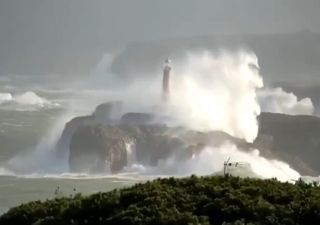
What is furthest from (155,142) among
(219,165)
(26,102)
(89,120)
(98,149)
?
A: (26,102)

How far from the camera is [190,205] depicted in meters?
9.94

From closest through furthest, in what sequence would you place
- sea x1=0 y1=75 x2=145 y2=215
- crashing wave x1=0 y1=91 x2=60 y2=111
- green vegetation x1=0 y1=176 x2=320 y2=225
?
green vegetation x1=0 y1=176 x2=320 y2=225 < sea x1=0 y1=75 x2=145 y2=215 < crashing wave x1=0 y1=91 x2=60 y2=111

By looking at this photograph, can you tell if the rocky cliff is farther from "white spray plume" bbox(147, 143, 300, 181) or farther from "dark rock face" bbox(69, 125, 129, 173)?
"white spray plume" bbox(147, 143, 300, 181)

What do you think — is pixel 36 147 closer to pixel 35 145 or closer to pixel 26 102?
pixel 35 145

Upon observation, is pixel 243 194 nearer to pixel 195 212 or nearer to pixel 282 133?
pixel 195 212

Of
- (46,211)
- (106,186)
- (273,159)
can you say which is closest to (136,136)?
(273,159)

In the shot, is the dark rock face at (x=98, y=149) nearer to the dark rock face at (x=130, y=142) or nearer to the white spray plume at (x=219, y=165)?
the dark rock face at (x=130, y=142)

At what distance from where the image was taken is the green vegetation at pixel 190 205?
9.50m

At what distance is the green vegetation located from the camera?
9.50 meters

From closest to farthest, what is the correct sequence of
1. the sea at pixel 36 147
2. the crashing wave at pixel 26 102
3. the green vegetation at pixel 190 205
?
the green vegetation at pixel 190 205
the sea at pixel 36 147
the crashing wave at pixel 26 102

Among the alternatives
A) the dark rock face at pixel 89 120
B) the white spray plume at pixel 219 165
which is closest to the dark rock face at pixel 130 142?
the white spray plume at pixel 219 165

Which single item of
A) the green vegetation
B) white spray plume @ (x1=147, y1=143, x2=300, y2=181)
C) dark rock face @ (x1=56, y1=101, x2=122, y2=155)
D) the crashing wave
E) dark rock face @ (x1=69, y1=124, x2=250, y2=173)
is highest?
the crashing wave

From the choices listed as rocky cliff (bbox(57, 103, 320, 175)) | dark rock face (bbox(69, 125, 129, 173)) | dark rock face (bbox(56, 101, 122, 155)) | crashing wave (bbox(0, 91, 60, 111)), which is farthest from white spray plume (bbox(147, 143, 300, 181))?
crashing wave (bbox(0, 91, 60, 111))

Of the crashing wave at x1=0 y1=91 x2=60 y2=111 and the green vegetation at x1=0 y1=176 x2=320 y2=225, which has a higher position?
the crashing wave at x1=0 y1=91 x2=60 y2=111
